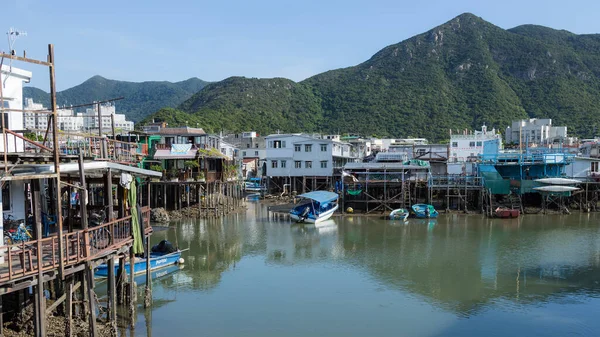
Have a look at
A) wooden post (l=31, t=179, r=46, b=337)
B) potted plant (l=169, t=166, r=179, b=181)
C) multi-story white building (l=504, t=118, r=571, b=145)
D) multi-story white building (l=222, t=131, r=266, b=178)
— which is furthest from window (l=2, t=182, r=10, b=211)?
multi-story white building (l=504, t=118, r=571, b=145)

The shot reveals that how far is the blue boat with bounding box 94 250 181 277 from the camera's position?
21423 mm

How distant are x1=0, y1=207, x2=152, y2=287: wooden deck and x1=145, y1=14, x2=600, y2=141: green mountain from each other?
7246 centimetres

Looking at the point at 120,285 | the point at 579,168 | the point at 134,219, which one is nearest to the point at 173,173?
the point at 120,285

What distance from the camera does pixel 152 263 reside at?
23219 mm

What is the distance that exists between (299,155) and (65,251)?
45165 millimetres

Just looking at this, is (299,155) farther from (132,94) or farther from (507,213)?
(132,94)

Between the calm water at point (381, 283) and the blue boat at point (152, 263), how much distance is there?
37.0 inches

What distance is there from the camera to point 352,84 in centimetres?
12075

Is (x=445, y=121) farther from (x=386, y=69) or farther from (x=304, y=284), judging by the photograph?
(x=304, y=284)

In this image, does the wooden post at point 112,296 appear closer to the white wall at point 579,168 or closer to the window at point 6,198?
the window at point 6,198

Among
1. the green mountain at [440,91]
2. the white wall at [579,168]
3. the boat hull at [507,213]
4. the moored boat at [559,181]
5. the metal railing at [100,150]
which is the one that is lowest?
the boat hull at [507,213]

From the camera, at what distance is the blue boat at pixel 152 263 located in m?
21.4

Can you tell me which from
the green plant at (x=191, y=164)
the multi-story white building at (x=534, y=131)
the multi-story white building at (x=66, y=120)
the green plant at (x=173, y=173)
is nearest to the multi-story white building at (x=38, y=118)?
the multi-story white building at (x=66, y=120)

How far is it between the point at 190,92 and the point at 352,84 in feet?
293
